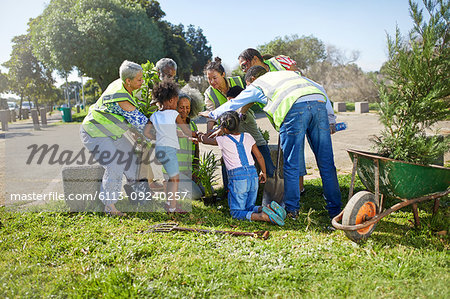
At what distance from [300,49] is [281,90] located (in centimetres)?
3769

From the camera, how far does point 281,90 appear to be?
392cm

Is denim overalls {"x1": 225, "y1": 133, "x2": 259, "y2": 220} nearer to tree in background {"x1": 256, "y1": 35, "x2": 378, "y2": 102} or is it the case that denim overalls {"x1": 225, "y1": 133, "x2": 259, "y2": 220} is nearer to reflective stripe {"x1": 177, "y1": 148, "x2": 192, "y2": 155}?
reflective stripe {"x1": 177, "y1": 148, "x2": 192, "y2": 155}

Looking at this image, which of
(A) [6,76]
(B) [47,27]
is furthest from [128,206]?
(A) [6,76]

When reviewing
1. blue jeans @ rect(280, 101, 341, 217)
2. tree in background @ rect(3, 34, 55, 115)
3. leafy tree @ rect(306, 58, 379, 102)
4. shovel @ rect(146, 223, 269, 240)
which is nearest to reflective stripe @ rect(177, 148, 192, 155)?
shovel @ rect(146, 223, 269, 240)

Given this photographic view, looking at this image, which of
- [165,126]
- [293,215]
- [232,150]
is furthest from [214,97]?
[293,215]

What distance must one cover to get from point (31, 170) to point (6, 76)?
34130mm

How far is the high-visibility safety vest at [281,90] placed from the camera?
3.85m

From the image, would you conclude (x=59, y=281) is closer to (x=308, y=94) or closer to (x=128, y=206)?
(x=128, y=206)

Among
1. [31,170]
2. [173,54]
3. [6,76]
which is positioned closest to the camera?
[31,170]

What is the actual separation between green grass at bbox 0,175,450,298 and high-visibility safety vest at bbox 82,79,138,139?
1149 mm

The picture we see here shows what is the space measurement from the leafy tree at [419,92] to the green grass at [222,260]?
0.88 meters

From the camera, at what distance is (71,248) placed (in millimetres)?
3502

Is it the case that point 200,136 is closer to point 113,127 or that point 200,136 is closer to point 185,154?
point 185,154

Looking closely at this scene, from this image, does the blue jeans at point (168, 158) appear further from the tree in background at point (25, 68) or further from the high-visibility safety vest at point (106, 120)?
the tree in background at point (25, 68)
